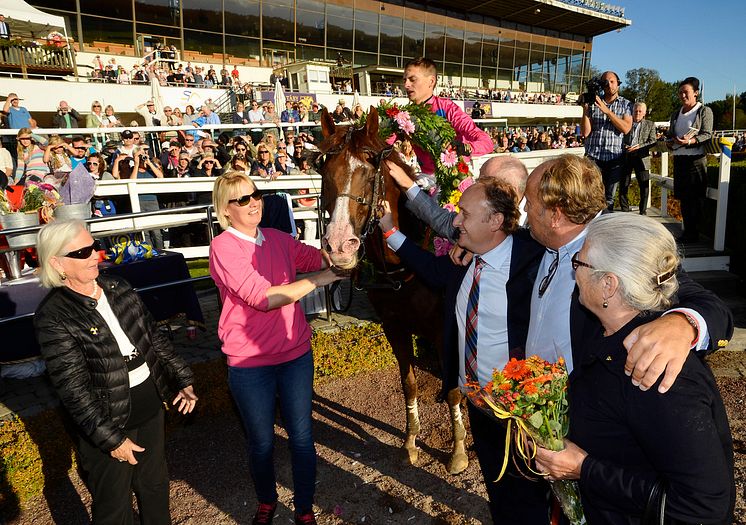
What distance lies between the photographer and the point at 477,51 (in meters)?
47.0

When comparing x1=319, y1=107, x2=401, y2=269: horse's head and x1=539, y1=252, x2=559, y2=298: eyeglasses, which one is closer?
x1=539, y1=252, x2=559, y2=298: eyeglasses

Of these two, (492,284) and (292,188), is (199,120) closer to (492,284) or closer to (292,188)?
(292,188)

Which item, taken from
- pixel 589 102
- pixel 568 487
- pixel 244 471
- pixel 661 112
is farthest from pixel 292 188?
pixel 661 112

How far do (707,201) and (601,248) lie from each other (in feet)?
27.3

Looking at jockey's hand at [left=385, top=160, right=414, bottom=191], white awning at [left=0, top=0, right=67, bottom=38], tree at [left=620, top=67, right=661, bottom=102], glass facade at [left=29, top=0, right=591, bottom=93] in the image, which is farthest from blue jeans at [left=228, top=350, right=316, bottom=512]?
tree at [left=620, top=67, right=661, bottom=102]

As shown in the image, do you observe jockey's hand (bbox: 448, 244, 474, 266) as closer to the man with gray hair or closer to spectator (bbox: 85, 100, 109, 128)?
the man with gray hair

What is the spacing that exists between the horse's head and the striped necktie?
78cm

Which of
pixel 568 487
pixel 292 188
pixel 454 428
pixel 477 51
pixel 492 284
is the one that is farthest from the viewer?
pixel 477 51

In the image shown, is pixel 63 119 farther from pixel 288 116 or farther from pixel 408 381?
pixel 408 381

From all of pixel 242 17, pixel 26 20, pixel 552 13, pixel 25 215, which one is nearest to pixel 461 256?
pixel 25 215

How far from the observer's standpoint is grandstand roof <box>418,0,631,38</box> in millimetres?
43844

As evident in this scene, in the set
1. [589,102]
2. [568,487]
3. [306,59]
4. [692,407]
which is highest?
[306,59]

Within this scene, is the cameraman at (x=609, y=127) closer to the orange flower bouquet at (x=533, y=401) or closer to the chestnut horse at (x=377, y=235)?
the chestnut horse at (x=377, y=235)

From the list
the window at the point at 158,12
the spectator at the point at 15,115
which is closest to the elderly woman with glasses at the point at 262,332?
the spectator at the point at 15,115
